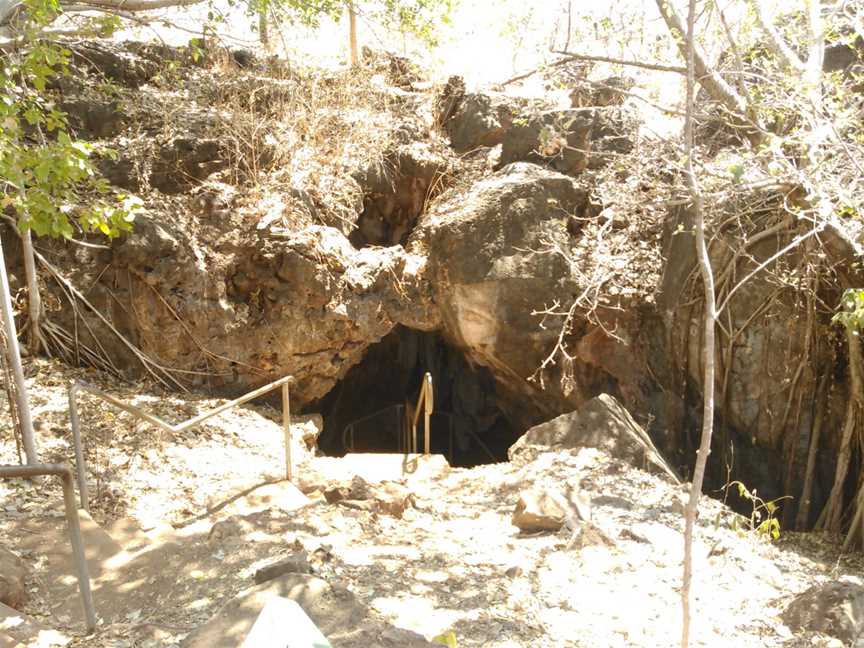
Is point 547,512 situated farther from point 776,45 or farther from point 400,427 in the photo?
point 400,427

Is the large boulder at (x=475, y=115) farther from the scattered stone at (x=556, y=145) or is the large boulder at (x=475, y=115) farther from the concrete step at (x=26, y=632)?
the concrete step at (x=26, y=632)

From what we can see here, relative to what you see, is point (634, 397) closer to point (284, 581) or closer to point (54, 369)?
point (284, 581)

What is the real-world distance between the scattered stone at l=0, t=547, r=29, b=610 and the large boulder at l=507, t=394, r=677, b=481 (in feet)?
11.7

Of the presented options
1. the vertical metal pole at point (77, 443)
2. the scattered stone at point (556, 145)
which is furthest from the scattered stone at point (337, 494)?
the scattered stone at point (556, 145)

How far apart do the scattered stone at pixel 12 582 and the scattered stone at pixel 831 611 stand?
11.3 feet

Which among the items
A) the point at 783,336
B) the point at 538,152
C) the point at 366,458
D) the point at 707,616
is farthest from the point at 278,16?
the point at 707,616

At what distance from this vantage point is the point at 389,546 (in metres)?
3.81

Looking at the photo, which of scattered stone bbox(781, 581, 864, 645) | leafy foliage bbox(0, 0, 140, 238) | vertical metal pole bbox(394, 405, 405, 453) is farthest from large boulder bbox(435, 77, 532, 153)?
scattered stone bbox(781, 581, 864, 645)

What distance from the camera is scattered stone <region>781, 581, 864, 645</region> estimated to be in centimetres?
309

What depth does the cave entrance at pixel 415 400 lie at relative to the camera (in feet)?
30.3

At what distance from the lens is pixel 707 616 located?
133 inches

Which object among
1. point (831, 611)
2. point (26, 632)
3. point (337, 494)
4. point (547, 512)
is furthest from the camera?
point (337, 494)

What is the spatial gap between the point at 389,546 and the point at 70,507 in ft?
5.79

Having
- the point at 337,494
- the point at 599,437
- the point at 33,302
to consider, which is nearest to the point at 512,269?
the point at 599,437
